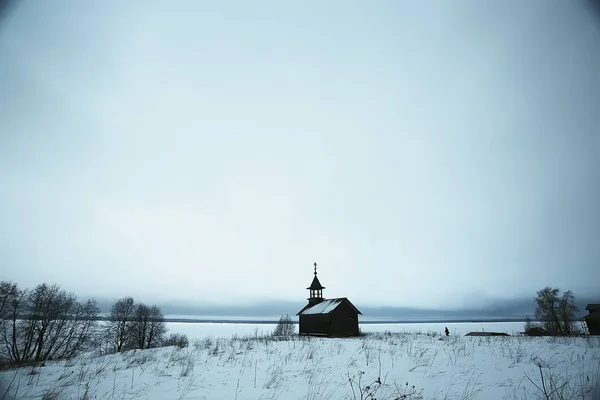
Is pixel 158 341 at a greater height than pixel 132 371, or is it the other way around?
pixel 132 371

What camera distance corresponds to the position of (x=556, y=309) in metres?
44.3

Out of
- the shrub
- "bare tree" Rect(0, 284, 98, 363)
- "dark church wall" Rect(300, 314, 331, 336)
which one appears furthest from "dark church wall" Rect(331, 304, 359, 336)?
"bare tree" Rect(0, 284, 98, 363)

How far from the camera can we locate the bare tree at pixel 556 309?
43234 millimetres

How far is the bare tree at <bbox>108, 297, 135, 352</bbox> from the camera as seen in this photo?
163 ft

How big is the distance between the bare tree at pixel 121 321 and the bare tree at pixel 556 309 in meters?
76.4

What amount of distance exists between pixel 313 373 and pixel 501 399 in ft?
14.9

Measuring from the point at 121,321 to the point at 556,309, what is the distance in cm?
7895

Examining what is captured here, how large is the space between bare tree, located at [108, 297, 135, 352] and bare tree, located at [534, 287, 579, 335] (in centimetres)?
7642

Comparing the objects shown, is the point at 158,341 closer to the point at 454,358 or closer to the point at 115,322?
the point at 115,322

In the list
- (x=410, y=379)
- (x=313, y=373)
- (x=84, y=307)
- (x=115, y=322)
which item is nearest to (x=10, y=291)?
(x=84, y=307)

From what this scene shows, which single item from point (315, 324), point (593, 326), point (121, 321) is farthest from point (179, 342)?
point (593, 326)

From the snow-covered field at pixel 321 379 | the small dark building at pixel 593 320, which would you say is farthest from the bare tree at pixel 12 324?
the small dark building at pixel 593 320

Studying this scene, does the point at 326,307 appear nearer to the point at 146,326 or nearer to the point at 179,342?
the point at 179,342

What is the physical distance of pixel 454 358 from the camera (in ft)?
32.6
